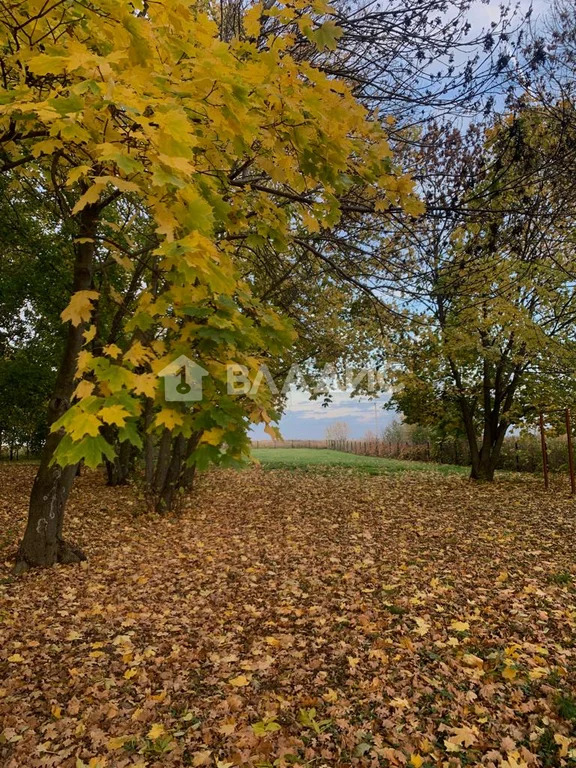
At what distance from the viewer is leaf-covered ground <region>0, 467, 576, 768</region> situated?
9.10 ft

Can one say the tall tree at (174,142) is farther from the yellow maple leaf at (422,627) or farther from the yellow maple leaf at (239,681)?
the yellow maple leaf at (422,627)

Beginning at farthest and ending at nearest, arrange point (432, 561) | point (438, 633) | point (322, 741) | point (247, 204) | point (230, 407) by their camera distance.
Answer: point (432, 561)
point (247, 204)
point (438, 633)
point (322, 741)
point (230, 407)

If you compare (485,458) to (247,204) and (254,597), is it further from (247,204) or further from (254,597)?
(247,204)

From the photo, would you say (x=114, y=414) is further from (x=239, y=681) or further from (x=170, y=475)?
(x=170, y=475)

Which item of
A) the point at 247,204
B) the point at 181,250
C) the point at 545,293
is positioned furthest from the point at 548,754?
the point at 545,293

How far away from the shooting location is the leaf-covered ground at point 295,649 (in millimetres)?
2773

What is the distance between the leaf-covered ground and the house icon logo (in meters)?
2.01

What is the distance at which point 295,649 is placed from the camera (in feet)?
12.7

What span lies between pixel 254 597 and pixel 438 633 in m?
1.90

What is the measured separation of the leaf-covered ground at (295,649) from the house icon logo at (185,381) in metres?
2.01

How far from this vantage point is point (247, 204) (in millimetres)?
4934

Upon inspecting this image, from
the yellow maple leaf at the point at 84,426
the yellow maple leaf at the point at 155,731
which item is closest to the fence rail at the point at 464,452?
the yellow maple leaf at the point at 155,731

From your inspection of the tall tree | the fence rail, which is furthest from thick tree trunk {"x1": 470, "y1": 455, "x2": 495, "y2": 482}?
the tall tree

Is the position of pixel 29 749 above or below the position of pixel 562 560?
below
